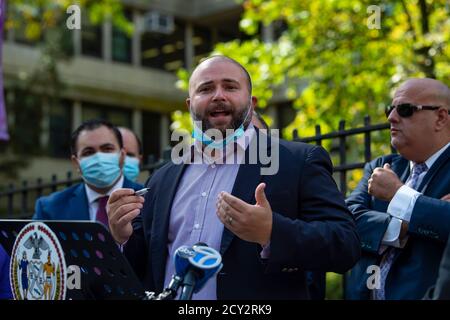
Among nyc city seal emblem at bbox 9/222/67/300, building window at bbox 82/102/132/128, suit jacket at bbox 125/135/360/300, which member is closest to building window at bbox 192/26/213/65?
building window at bbox 82/102/132/128

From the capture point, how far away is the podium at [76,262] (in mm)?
3385

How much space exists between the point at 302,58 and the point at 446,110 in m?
8.02

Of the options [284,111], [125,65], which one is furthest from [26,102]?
[284,111]

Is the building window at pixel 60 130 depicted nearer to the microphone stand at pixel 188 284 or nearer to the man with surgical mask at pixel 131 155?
the man with surgical mask at pixel 131 155

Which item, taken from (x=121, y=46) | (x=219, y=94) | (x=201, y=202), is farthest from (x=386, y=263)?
(x=121, y=46)

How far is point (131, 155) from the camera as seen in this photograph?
8.18 meters

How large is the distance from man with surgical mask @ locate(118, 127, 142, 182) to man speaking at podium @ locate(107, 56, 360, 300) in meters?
3.10

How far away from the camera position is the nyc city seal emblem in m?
3.49

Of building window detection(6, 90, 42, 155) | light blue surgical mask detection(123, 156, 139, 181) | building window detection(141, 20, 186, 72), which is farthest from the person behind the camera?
building window detection(141, 20, 186, 72)

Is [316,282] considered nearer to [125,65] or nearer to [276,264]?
Answer: [276,264]

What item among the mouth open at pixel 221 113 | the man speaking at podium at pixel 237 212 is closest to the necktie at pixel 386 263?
the man speaking at podium at pixel 237 212

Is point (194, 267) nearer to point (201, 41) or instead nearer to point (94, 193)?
point (94, 193)

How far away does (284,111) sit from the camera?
32.7m

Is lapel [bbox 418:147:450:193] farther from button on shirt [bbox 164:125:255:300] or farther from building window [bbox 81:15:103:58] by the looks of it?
building window [bbox 81:15:103:58]
